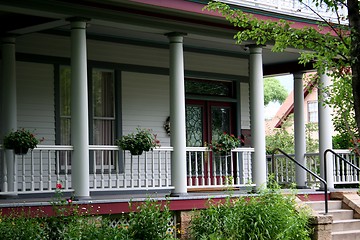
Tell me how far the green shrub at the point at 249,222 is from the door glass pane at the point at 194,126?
4703 mm

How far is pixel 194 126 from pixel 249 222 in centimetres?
579

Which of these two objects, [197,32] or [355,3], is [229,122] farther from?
[355,3]

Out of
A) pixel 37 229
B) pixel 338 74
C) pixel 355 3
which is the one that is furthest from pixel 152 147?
pixel 355 3

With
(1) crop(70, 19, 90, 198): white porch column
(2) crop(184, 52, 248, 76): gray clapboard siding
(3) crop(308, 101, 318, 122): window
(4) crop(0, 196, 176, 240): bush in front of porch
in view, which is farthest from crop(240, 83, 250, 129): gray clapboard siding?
(3) crop(308, 101, 318, 122): window

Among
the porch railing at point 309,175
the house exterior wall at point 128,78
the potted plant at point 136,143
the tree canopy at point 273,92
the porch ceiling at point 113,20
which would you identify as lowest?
the porch railing at point 309,175

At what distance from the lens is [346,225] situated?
1717 cm

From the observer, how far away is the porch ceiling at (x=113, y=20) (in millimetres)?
13703

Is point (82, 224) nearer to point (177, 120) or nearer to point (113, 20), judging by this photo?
point (177, 120)

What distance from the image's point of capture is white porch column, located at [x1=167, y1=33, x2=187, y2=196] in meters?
15.6

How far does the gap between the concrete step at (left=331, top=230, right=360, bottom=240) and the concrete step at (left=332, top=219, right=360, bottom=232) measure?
14cm

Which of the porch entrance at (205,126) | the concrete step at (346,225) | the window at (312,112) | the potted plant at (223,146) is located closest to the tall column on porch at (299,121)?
the porch entrance at (205,126)

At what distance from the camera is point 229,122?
21016 mm

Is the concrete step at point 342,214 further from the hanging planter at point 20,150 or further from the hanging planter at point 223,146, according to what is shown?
the hanging planter at point 20,150

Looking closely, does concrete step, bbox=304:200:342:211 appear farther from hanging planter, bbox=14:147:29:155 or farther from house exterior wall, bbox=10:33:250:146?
hanging planter, bbox=14:147:29:155
